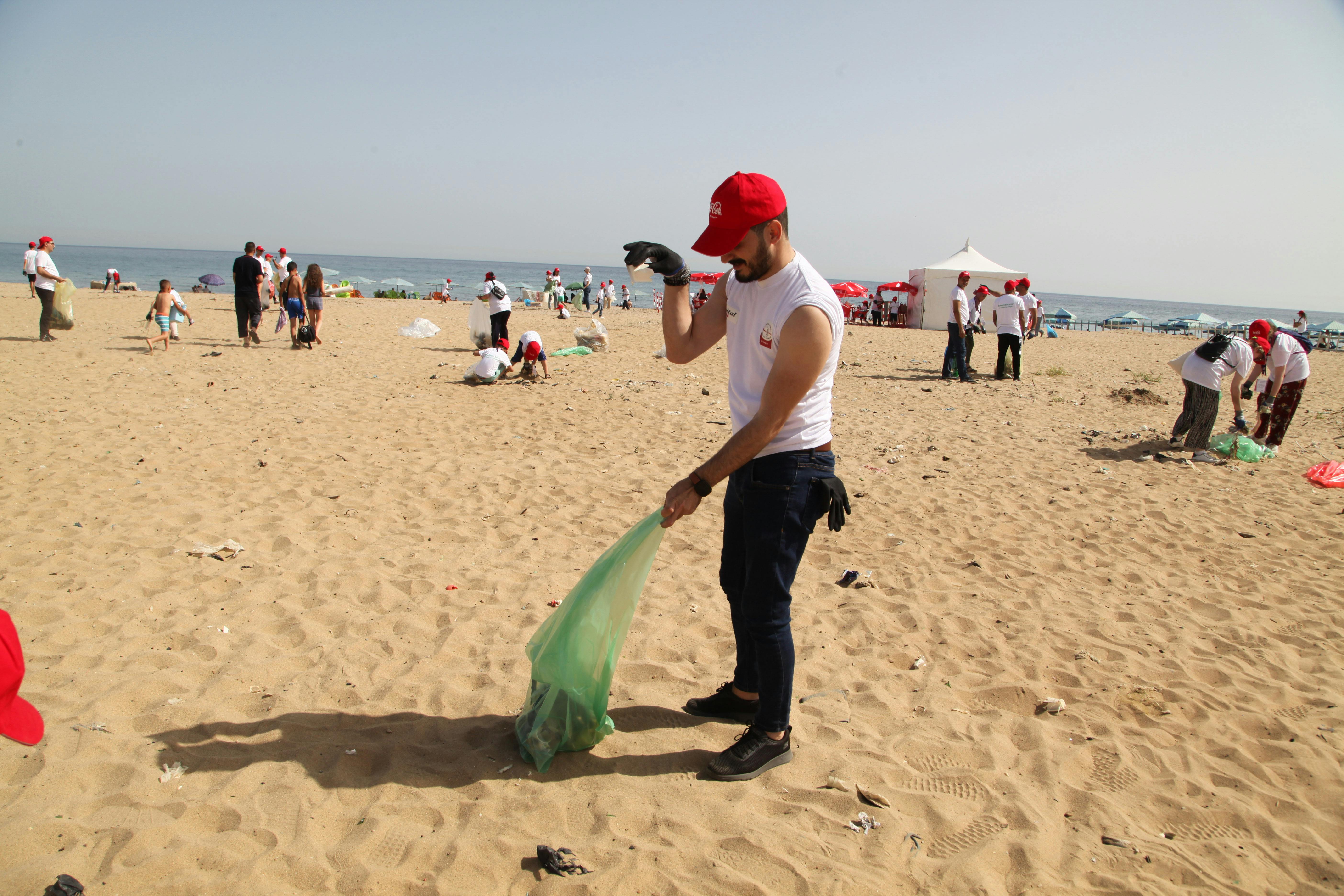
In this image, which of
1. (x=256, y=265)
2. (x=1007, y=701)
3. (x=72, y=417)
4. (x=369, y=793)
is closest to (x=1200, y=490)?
(x=1007, y=701)

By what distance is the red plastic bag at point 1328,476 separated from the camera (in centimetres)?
646

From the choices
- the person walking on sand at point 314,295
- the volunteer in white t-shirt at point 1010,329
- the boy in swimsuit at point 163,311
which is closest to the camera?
the boy in swimsuit at point 163,311

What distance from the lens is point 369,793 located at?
2.34m

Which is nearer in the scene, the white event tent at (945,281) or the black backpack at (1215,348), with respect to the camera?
the black backpack at (1215,348)

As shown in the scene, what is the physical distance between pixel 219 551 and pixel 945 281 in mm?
23411

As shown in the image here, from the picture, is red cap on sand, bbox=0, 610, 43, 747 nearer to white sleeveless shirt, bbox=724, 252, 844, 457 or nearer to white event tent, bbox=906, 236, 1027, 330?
white sleeveless shirt, bbox=724, 252, 844, 457

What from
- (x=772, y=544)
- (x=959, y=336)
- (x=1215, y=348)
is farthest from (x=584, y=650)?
(x=959, y=336)

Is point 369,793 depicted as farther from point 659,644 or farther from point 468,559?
point 468,559

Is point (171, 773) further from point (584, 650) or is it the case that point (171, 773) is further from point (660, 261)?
point (660, 261)

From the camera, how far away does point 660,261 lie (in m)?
2.69

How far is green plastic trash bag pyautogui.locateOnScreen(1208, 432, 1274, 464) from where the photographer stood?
→ 7273 millimetres

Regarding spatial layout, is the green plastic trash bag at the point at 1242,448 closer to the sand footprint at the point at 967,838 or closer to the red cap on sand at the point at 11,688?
the sand footprint at the point at 967,838

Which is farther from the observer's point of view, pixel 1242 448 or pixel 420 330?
pixel 420 330

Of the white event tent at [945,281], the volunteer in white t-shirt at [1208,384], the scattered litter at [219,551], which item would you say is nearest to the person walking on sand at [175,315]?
the scattered litter at [219,551]
